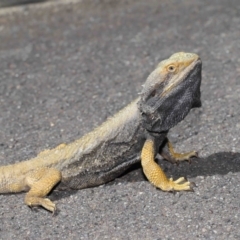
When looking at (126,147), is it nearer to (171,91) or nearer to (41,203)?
(171,91)

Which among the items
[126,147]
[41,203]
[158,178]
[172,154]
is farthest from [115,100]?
[41,203]

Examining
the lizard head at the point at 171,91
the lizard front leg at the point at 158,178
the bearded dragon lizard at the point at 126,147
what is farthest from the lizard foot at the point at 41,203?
the lizard head at the point at 171,91

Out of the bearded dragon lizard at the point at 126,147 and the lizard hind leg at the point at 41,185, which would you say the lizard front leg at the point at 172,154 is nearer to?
the bearded dragon lizard at the point at 126,147

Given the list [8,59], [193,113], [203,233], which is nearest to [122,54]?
[8,59]

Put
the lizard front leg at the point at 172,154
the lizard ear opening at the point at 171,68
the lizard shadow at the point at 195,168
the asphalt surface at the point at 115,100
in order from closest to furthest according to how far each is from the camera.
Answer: the asphalt surface at the point at 115,100 → the lizard ear opening at the point at 171,68 → the lizard shadow at the point at 195,168 → the lizard front leg at the point at 172,154

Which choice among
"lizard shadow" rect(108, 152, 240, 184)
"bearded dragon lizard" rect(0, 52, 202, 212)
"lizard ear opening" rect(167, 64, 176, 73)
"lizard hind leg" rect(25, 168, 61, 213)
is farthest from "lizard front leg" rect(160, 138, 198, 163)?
"lizard hind leg" rect(25, 168, 61, 213)

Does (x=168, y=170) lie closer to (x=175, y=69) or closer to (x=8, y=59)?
(x=175, y=69)
